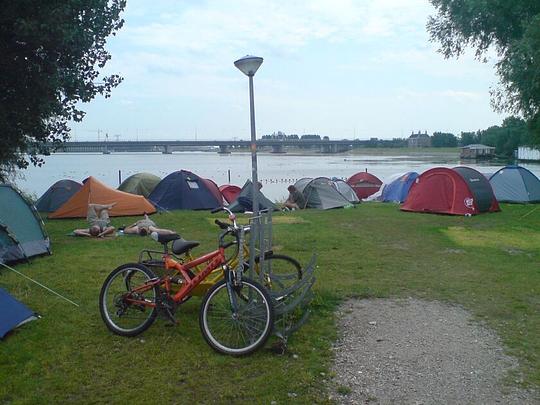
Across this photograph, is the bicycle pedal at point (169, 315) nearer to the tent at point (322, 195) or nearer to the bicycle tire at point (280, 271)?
the bicycle tire at point (280, 271)

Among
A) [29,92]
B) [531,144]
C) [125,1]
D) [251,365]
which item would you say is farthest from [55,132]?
[531,144]

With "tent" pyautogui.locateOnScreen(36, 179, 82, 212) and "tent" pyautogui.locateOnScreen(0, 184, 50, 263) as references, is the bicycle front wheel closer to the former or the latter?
"tent" pyautogui.locateOnScreen(0, 184, 50, 263)

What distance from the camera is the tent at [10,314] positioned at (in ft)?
16.3

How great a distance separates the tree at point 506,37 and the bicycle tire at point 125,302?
12.2 m

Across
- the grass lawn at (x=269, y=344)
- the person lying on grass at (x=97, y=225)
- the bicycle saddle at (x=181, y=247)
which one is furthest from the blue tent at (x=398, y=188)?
the bicycle saddle at (x=181, y=247)

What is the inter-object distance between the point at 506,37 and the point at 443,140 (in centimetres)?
6757

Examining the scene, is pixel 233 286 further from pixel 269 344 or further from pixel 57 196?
pixel 57 196

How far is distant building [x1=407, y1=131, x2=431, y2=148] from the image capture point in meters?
77.1

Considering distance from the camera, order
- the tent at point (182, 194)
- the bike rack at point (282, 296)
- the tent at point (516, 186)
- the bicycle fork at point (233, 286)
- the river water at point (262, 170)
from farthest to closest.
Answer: the river water at point (262, 170)
the tent at point (516, 186)
the tent at point (182, 194)
the bike rack at point (282, 296)
the bicycle fork at point (233, 286)

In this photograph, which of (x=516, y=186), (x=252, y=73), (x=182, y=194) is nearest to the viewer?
(x=252, y=73)

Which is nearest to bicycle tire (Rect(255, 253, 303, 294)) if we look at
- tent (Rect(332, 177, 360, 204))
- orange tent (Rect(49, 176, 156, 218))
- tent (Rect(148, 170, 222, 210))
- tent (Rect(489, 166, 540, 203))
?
orange tent (Rect(49, 176, 156, 218))

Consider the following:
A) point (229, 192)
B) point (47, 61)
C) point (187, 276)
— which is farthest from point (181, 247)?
point (229, 192)

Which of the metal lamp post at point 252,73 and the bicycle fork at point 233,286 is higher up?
the metal lamp post at point 252,73

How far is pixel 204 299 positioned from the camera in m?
4.65
